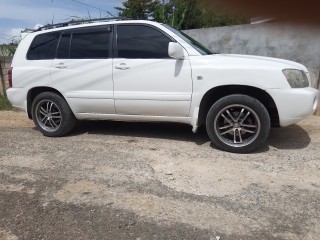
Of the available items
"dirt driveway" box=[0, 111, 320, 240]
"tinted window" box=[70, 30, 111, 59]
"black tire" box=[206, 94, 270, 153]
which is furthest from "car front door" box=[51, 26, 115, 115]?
"black tire" box=[206, 94, 270, 153]

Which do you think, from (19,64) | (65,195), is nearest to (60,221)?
(65,195)

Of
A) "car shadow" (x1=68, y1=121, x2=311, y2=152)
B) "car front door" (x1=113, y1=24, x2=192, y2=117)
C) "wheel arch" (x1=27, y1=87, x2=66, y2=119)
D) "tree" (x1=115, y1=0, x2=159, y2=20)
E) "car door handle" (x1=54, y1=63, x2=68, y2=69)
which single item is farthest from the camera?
"wheel arch" (x1=27, y1=87, x2=66, y2=119)

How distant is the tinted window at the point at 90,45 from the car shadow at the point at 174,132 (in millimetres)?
1269

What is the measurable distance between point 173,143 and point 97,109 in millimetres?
1203

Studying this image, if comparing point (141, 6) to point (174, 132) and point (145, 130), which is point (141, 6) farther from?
point (145, 130)

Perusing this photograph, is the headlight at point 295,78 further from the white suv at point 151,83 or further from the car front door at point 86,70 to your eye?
the car front door at point 86,70

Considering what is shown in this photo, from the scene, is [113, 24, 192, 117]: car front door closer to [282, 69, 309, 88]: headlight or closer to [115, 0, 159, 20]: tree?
[282, 69, 309, 88]: headlight

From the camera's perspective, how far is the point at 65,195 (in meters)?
3.36

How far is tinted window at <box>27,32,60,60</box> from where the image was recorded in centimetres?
529

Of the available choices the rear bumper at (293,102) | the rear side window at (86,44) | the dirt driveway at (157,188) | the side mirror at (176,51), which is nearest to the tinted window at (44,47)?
the rear side window at (86,44)

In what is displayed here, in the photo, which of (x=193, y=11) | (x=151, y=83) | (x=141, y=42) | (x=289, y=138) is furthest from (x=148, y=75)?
(x=193, y=11)

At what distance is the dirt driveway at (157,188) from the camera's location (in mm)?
2752

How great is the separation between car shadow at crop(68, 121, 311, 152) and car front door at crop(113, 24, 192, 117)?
0.62 metres

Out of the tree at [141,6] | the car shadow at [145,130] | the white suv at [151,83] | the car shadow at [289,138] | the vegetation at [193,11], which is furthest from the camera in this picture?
the car shadow at [145,130]
